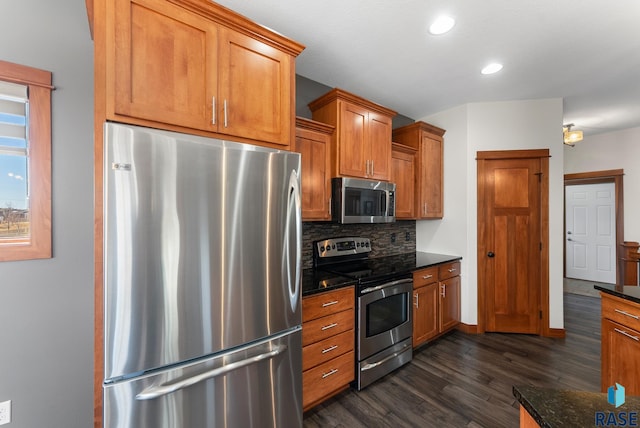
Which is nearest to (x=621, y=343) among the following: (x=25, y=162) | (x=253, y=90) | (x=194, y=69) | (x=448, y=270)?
(x=448, y=270)

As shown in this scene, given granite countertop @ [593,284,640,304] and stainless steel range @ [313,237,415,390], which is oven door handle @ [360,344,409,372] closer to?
stainless steel range @ [313,237,415,390]

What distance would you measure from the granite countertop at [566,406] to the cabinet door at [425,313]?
1927mm

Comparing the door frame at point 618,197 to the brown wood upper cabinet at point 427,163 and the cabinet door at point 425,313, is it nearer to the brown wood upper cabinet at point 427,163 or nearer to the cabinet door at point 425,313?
the brown wood upper cabinet at point 427,163

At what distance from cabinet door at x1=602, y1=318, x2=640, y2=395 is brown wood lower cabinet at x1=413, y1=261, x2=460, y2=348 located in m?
1.29

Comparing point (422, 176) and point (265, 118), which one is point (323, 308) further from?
point (422, 176)

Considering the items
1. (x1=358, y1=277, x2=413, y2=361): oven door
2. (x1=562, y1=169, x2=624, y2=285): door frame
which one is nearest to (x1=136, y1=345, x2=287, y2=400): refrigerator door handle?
(x1=358, y1=277, x2=413, y2=361): oven door

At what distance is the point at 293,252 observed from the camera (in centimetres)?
161

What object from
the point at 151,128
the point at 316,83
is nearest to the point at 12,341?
the point at 151,128

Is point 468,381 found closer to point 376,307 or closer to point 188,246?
point 376,307

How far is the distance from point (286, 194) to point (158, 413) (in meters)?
1.19

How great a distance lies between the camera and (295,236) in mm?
1619

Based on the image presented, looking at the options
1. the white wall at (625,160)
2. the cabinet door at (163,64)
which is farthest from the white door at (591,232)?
the cabinet door at (163,64)

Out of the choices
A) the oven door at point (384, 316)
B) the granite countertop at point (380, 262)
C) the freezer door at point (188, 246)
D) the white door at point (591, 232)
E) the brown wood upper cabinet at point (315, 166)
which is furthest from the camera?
the white door at point (591, 232)

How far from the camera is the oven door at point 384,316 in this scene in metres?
2.19
